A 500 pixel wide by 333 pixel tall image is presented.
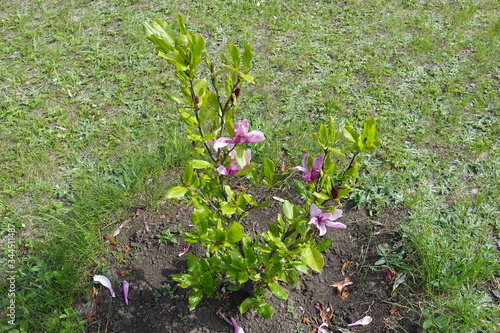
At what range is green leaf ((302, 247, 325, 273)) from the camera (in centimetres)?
155

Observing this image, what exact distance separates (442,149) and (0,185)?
3.70 m

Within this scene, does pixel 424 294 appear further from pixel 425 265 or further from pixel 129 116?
pixel 129 116

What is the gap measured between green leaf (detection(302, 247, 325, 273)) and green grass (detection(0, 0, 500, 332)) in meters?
1.09

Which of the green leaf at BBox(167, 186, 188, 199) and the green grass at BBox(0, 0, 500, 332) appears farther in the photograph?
the green grass at BBox(0, 0, 500, 332)

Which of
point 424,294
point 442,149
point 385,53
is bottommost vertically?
point 424,294

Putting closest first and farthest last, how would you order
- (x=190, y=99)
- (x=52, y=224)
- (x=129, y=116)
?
(x=190, y=99) → (x=52, y=224) → (x=129, y=116)

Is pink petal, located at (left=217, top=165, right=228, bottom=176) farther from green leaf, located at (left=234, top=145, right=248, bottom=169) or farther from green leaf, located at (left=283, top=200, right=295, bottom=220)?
green leaf, located at (left=283, top=200, right=295, bottom=220)

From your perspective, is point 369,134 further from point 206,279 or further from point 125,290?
point 125,290

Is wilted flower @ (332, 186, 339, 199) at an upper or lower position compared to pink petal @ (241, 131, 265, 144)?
lower

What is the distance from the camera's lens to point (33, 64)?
4.06 metres

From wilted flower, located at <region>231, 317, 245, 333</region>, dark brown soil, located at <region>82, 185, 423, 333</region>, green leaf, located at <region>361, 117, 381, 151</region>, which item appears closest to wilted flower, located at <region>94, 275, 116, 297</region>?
dark brown soil, located at <region>82, 185, 423, 333</region>

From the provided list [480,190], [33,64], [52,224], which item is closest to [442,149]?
[480,190]

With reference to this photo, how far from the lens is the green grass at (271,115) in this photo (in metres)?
2.49

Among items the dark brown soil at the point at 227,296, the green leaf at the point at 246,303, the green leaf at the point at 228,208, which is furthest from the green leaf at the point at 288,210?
the dark brown soil at the point at 227,296
